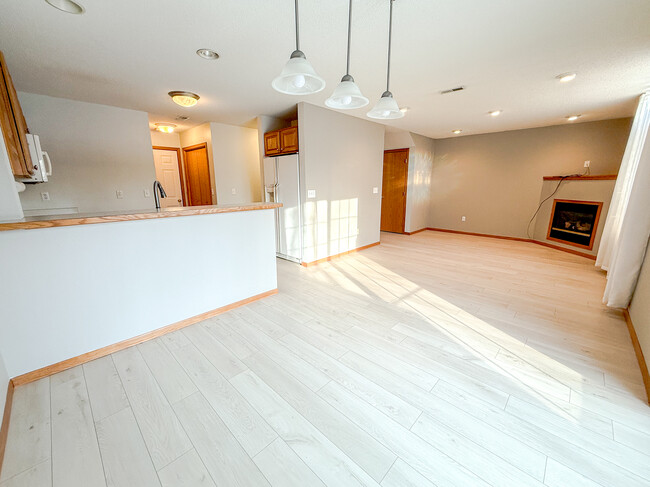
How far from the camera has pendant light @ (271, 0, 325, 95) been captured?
1339 mm

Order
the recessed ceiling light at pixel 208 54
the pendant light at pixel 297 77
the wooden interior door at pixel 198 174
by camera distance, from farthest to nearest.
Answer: the wooden interior door at pixel 198 174
the recessed ceiling light at pixel 208 54
the pendant light at pixel 297 77

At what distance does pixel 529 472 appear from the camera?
1.15 m

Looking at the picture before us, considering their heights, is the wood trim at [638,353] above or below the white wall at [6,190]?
below

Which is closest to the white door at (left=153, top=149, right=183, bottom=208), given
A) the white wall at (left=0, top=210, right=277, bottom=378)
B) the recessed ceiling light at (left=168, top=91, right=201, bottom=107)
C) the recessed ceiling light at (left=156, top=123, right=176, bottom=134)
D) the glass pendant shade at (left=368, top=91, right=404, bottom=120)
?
the recessed ceiling light at (left=156, top=123, right=176, bottom=134)

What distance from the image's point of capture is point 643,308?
206cm

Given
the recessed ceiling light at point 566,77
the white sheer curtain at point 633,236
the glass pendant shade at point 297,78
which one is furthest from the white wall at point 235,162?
the white sheer curtain at point 633,236

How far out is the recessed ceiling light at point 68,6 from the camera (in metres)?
1.54

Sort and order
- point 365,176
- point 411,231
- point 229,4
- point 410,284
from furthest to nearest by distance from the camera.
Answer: point 411,231
point 365,176
point 410,284
point 229,4

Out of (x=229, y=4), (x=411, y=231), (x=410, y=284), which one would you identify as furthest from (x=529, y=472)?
(x=411, y=231)

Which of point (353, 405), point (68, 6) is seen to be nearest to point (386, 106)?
point (353, 405)

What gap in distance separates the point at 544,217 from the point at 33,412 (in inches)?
306

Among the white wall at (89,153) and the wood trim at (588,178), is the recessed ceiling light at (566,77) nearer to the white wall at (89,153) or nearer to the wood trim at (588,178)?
the wood trim at (588,178)

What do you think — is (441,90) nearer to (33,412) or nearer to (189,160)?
(33,412)

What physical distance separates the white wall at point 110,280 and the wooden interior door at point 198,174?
→ 10.1 ft
